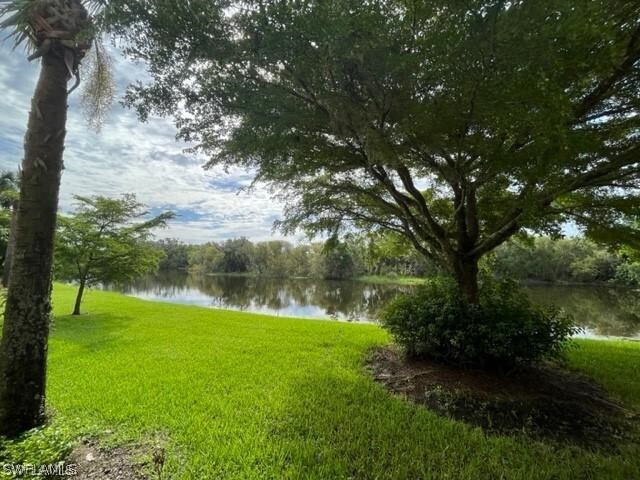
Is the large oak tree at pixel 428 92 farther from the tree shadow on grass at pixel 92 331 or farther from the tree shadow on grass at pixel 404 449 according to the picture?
the tree shadow on grass at pixel 92 331

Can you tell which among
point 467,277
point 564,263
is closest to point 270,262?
point 564,263

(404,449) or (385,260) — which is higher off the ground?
(385,260)

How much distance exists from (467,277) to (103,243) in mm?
11436

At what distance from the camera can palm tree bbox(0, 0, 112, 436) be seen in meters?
2.87

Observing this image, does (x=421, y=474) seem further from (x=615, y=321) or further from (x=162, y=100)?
(x=615, y=321)

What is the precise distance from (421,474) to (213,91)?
14.5 ft

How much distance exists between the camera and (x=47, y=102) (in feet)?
9.77

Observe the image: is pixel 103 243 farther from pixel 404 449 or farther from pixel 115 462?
pixel 404 449

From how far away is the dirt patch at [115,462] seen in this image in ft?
8.55

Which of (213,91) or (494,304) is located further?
(494,304)

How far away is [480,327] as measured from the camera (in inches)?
189

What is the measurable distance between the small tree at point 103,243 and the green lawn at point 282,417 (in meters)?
4.83

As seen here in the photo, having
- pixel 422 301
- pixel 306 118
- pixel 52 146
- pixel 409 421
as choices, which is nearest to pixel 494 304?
pixel 422 301

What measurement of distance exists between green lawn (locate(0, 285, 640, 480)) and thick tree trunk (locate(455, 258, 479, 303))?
227 cm
